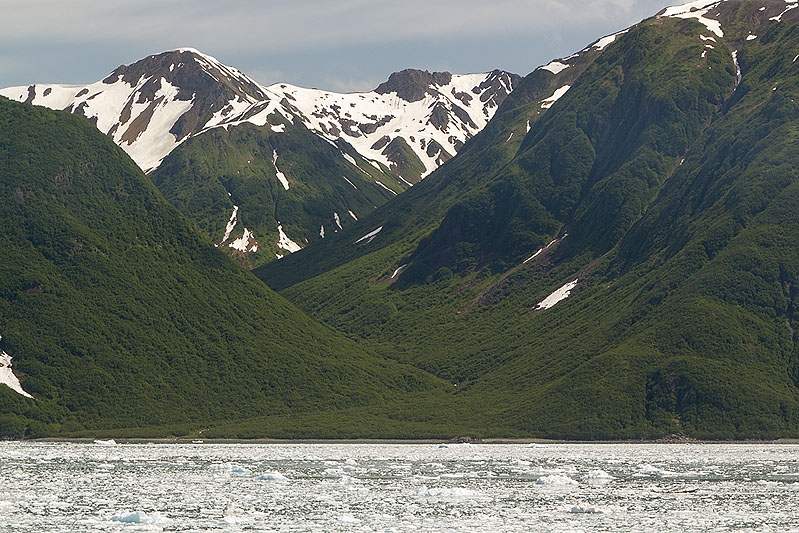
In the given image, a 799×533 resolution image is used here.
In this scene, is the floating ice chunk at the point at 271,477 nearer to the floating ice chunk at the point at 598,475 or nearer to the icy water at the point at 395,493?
the icy water at the point at 395,493

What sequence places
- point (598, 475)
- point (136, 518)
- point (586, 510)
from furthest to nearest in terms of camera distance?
point (598, 475) → point (586, 510) → point (136, 518)

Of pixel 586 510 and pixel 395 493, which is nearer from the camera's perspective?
pixel 586 510

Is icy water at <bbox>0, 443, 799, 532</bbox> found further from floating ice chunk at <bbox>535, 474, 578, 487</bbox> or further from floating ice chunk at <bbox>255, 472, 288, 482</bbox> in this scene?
floating ice chunk at <bbox>255, 472, 288, 482</bbox>

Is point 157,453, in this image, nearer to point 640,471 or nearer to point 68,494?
point 68,494

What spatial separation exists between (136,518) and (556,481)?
2316 inches

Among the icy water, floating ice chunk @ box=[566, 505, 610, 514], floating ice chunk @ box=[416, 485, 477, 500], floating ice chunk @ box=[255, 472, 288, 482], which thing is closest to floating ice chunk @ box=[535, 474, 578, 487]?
the icy water

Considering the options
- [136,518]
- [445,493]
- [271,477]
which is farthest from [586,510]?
[271,477]

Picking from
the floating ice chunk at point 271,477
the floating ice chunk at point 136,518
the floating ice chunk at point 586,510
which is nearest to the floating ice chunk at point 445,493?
the floating ice chunk at point 586,510

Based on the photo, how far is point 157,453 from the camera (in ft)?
628

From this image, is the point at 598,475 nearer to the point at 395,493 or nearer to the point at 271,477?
the point at 395,493

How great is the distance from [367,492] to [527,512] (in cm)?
2425

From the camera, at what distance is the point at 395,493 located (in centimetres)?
11956

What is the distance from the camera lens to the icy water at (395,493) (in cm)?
9506

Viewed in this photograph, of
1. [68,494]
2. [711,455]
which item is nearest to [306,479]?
[68,494]
